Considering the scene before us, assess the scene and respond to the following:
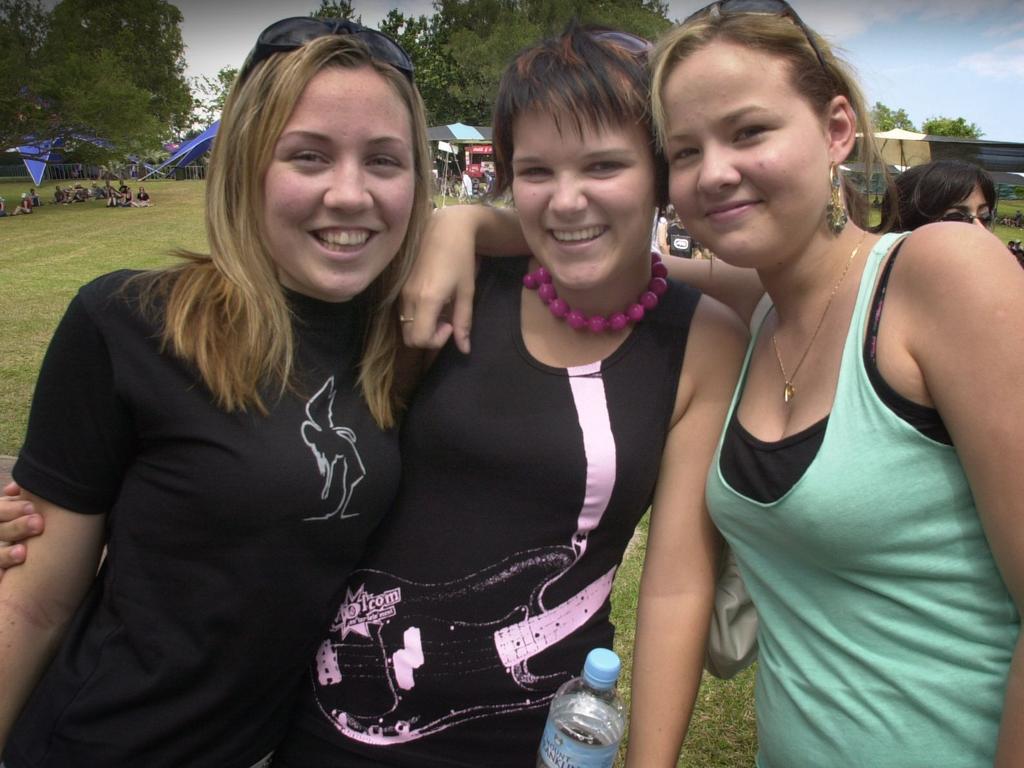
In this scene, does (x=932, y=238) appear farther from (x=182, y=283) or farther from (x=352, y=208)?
(x=182, y=283)

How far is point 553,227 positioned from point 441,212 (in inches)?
14.9

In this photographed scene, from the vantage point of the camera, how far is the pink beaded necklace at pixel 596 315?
166cm

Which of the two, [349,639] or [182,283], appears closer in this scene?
[182,283]

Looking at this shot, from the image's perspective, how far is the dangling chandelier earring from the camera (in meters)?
1.43

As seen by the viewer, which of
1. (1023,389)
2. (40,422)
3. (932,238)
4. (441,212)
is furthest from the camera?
(441,212)

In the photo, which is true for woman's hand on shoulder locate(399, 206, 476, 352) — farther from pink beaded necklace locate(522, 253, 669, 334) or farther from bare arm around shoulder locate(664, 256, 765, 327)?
bare arm around shoulder locate(664, 256, 765, 327)

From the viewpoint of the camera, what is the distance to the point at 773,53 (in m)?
1.36

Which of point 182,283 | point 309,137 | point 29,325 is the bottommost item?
point 29,325

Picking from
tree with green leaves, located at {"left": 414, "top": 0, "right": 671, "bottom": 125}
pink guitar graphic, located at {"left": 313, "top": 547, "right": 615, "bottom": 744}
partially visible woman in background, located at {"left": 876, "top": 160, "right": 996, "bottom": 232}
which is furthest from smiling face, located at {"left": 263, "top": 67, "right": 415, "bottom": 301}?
tree with green leaves, located at {"left": 414, "top": 0, "right": 671, "bottom": 125}

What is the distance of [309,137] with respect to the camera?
56.1 inches

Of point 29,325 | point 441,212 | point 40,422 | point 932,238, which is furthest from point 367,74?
point 29,325

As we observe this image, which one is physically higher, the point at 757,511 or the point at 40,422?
the point at 40,422

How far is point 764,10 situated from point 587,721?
1.51m

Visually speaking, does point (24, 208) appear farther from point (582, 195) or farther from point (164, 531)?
point (582, 195)
